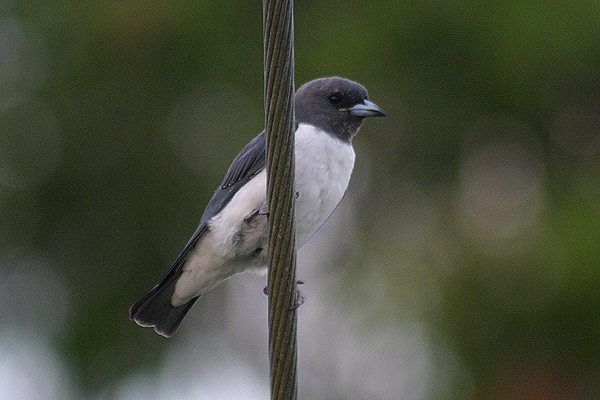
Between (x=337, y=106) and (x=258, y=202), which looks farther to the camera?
(x=337, y=106)

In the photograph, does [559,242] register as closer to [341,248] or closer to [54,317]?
[341,248]

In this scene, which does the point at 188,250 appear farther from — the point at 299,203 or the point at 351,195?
the point at 351,195

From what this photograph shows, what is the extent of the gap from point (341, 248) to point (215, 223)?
4.97m

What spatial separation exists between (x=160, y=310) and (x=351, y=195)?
494cm

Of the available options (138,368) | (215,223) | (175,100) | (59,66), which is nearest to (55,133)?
(59,66)

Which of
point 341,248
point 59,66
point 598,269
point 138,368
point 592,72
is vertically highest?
point 592,72

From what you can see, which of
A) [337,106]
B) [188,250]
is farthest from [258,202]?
[337,106]

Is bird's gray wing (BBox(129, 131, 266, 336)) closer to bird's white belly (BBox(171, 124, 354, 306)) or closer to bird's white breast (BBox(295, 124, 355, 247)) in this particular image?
bird's white belly (BBox(171, 124, 354, 306))

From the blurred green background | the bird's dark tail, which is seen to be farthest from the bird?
the blurred green background

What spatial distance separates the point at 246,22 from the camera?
34.2 feet

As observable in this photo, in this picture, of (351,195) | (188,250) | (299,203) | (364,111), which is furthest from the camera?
(351,195)

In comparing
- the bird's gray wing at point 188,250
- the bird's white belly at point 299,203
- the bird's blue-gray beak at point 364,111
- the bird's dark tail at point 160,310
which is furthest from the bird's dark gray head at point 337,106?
the bird's dark tail at point 160,310

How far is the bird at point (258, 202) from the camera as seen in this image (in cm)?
413

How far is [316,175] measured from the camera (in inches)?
161
